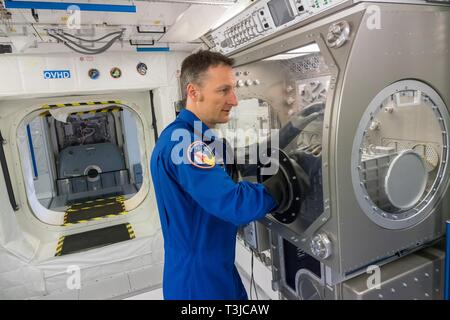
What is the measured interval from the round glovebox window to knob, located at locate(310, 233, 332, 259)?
0.75 ft

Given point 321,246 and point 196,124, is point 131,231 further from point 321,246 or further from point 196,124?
point 321,246

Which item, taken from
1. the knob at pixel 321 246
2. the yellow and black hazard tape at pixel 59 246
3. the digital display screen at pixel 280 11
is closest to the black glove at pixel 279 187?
the knob at pixel 321 246

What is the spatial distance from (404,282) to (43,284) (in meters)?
4.31

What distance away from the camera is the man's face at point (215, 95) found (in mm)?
1635

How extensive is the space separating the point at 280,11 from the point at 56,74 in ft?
9.67

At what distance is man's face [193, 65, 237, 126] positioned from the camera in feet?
5.36

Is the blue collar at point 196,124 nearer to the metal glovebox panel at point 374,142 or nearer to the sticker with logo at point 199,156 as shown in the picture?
the sticker with logo at point 199,156

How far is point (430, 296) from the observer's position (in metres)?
1.69

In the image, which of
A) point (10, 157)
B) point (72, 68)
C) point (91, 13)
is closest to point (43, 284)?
point (10, 157)

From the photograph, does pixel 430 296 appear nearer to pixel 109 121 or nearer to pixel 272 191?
pixel 272 191

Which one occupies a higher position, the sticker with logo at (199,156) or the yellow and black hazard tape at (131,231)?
the sticker with logo at (199,156)

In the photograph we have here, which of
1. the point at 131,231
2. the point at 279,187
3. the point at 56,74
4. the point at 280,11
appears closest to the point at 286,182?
the point at 279,187

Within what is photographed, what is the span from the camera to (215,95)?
65.0 inches

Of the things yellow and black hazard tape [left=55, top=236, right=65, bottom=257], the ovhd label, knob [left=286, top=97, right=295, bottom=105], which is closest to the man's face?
knob [left=286, top=97, right=295, bottom=105]
